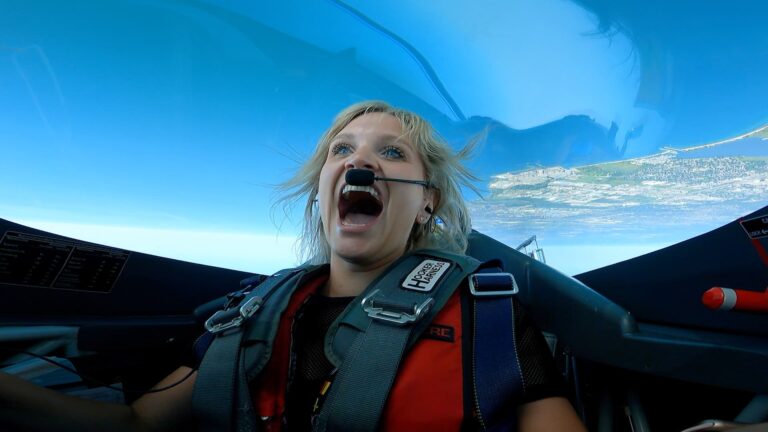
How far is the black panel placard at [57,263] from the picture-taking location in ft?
4.19

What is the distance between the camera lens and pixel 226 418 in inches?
32.2

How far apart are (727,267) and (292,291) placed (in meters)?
1.14

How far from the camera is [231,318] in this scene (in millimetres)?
978

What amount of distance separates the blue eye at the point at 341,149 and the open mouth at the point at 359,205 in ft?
0.43

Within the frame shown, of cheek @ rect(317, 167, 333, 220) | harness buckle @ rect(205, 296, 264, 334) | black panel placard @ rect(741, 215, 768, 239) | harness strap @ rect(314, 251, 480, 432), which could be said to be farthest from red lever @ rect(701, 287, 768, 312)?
harness buckle @ rect(205, 296, 264, 334)

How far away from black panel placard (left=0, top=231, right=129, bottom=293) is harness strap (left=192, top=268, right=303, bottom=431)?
0.79m

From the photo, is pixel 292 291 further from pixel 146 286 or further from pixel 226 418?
pixel 146 286

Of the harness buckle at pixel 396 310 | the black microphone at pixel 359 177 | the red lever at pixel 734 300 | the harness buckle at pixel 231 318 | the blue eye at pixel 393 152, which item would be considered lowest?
the harness buckle at pixel 231 318

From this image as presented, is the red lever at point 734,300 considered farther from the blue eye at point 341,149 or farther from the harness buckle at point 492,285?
the blue eye at point 341,149

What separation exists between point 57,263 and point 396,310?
1280mm

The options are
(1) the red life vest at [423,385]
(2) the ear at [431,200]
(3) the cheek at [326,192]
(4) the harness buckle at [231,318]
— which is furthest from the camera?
(2) the ear at [431,200]

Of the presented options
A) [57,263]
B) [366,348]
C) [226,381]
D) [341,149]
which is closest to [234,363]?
[226,381]

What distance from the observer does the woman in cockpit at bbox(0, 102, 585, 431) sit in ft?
2.42

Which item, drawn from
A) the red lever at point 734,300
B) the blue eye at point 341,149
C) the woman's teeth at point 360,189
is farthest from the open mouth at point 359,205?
the red lever at point 734,300
